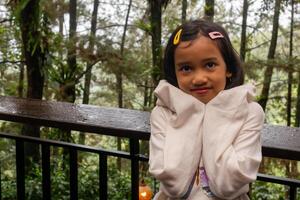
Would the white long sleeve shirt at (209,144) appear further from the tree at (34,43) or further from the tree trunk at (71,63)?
the tree trunk at (71,63)

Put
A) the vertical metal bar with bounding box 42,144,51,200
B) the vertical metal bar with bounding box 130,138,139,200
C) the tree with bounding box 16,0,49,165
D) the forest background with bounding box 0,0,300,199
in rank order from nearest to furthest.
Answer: the vertical metal bar with bounding box 130,138,139,200, the vertical metal bar with bounding box 42,144,51,200, the tree with bounding box 16,0,49,165, the forest background with bounding box 0,0,300,199

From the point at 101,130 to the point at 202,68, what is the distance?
43 cm

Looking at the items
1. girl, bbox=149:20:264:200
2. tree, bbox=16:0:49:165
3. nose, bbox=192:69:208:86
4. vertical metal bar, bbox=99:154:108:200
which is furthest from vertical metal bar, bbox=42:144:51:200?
tree, bbox=16:0:49:165

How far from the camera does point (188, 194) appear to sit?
105 centimetres

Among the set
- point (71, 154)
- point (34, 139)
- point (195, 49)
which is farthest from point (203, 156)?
point (34, 139)

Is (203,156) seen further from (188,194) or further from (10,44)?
(10,44)

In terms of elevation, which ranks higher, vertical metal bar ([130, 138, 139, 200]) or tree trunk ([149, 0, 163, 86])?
tree trunk ([149, 0, 163, 86])

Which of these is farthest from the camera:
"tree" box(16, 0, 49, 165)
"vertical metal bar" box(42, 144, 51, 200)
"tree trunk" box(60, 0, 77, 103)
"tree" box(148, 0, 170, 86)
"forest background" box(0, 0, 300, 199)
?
"forest background" box(0, 0, 300, 199)

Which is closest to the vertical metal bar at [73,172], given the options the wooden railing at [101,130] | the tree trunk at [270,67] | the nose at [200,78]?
the wooden railing at [101,130]

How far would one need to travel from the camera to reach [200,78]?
41.3 inches

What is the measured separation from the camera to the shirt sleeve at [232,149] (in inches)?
38.8

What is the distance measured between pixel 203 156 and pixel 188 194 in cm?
10

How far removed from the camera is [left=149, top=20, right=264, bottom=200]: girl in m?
1.00

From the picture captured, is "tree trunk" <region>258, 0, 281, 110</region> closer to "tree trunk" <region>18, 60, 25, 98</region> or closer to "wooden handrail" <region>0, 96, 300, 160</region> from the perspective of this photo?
"tree trunk" <region>18, 60, 25, 98</region>
